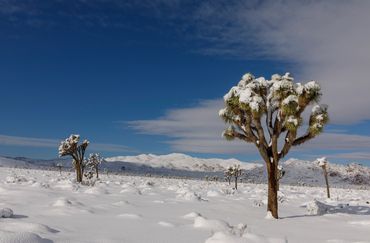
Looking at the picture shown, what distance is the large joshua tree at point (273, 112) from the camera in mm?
16766

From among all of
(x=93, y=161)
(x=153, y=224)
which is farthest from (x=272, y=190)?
(x=93, y=161)

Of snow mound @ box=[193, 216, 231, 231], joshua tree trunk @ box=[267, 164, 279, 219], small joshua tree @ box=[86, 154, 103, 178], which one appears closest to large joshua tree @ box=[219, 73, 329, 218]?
joshua tree trunk @ box=[267, 164, 279, 219]

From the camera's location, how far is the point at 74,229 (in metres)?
10.1

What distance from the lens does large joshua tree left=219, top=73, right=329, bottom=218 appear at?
660 inches

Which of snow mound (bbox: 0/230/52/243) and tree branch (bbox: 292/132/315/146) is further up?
tree branch (bbox: 292/132/315/146)

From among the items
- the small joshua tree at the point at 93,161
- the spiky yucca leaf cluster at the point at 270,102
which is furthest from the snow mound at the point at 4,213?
the small joshua tree at the point at 93,161

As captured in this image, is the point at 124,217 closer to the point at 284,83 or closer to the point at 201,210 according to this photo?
the point at 201,210

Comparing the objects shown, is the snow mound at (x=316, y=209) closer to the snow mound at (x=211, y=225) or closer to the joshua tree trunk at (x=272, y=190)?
the joshua tree trunk at (x=272, y=190)

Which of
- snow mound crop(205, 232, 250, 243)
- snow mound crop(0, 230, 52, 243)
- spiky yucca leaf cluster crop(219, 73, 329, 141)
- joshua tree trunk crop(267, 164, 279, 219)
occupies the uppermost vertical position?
spiky yucca leaf cluster crop(219, 73, 329, 141)

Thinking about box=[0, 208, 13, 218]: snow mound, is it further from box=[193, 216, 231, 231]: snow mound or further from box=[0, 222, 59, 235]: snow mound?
box=[193, 216, 231, 231]: snow mound

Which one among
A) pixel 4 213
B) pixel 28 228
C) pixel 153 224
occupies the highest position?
pixel 4 213

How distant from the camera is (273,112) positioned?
1772 cm

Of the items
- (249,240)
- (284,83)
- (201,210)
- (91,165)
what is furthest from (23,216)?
(91,165)

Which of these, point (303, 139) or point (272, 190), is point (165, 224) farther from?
point (303, 139)
